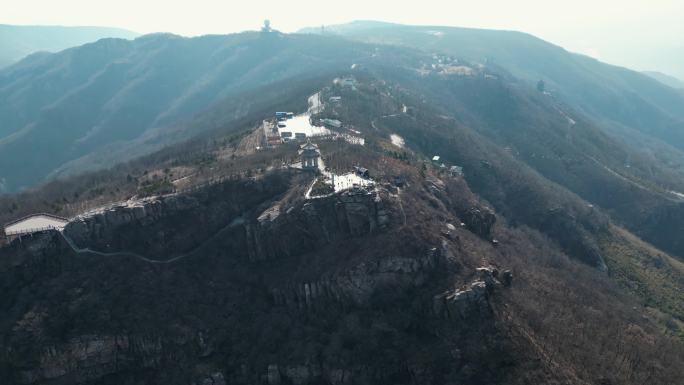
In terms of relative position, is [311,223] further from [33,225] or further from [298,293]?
[33,225]

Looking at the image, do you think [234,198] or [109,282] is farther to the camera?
[234,198]

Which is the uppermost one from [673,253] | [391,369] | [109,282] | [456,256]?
[456,256]

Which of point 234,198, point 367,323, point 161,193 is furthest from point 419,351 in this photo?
point 161,193

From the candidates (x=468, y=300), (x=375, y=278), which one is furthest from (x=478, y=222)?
(x=468, y=300)

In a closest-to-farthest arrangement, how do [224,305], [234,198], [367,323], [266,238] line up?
1. [367,323]
2. [224,305]
3. [266,238]
4. [234,198]

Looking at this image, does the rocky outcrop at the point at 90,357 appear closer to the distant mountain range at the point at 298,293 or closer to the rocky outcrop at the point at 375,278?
the distant mountain range at the point at 298,293

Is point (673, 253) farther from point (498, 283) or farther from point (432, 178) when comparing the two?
point (498, 283)

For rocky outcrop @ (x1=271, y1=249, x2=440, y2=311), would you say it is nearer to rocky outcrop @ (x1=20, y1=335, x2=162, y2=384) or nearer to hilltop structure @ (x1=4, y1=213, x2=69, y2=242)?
rocky outcrop @ (x1=20, y1=335, x2=162, y2=384)

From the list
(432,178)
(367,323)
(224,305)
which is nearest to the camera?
(367,323)
